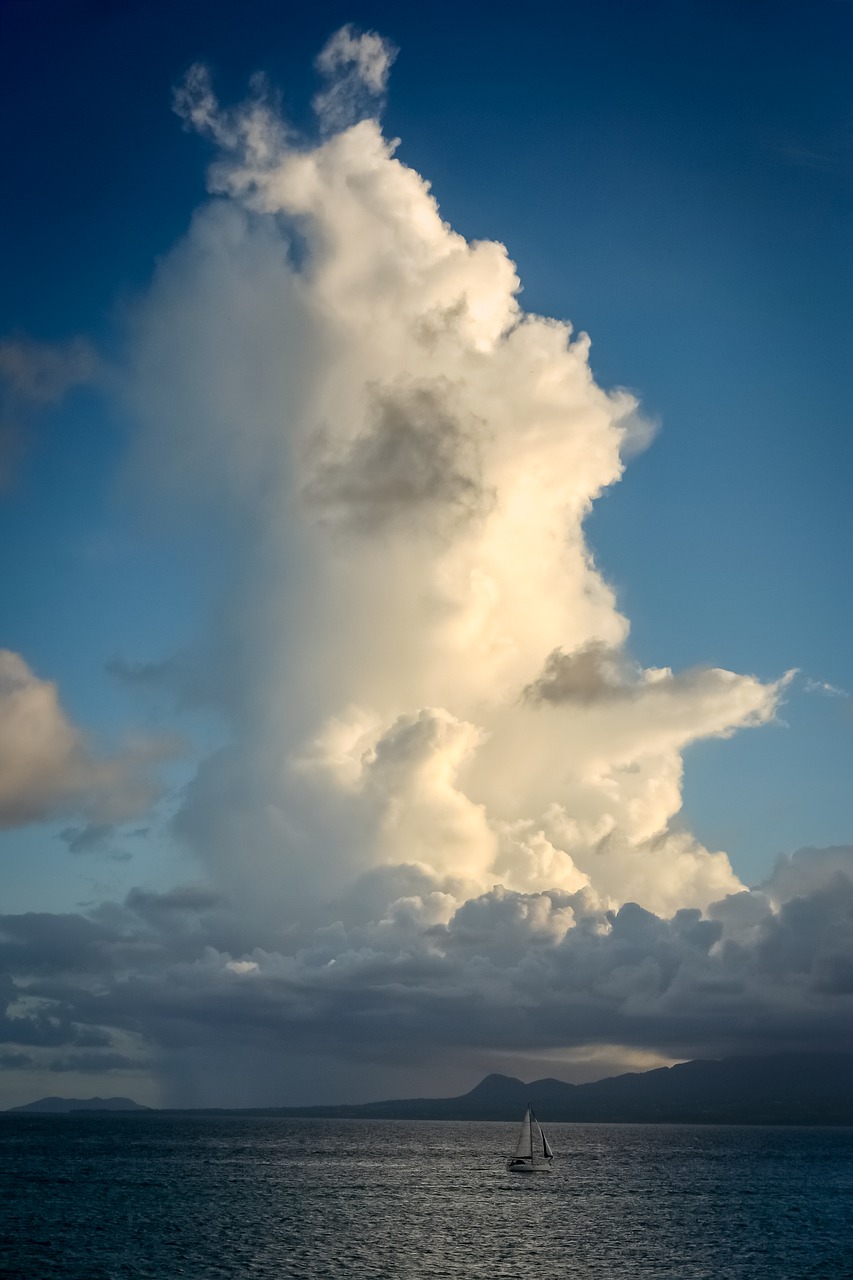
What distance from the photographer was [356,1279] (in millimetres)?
100250

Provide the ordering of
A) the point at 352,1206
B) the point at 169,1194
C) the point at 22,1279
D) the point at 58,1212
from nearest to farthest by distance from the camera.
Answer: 1. the point at 22,1279
2. the point at 58,1212
3. the point at 352,1206
4. the point at 169,1194

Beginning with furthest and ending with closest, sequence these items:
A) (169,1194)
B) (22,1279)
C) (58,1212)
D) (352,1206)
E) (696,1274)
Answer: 1. (169,1194)
2. (352,1206)
3. (58,1212)
4. (696,1274)
5. (22,1279)

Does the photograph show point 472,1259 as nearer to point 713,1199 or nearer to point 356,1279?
point 356,1279

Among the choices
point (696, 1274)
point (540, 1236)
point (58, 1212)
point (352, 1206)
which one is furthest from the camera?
point (352, 1206)

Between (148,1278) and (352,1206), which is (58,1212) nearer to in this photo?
(352,1206)

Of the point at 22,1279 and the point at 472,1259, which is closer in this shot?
the point at 22,1279

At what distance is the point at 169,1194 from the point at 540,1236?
81768 millimetres

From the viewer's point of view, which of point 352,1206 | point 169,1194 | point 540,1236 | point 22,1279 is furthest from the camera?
point 169,1194

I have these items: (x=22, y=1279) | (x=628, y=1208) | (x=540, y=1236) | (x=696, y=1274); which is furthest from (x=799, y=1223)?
(x=22, y=1279)

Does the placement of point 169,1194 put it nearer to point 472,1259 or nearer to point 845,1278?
point 472,1259

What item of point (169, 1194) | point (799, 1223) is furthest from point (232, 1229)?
point (799, 1223)

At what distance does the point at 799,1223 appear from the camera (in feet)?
528

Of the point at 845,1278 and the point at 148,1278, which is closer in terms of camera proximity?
the point at 148,1278

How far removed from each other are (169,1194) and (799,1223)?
351 ft
